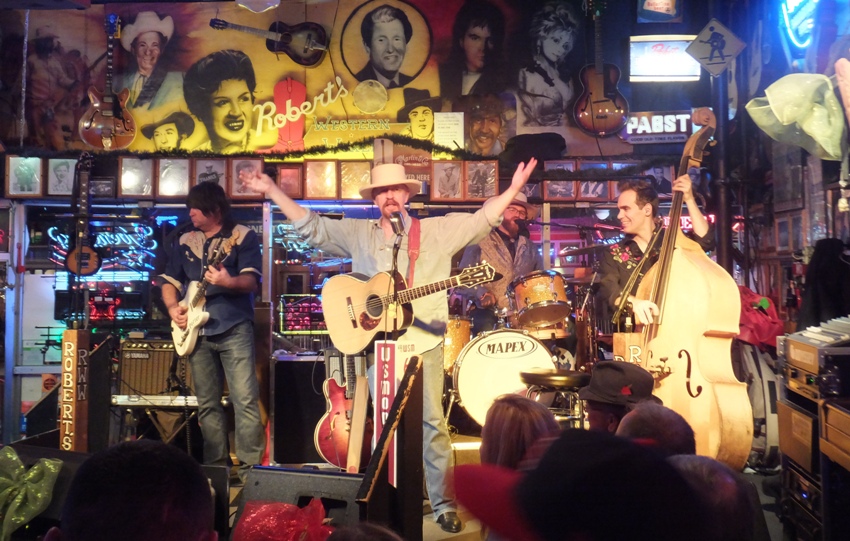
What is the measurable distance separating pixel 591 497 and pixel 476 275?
13.1ft

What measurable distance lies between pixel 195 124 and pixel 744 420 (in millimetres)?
7212

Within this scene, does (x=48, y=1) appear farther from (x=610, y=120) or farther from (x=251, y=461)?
(x=610, y=120)

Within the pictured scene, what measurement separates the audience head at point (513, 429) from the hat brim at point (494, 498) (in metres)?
1.73

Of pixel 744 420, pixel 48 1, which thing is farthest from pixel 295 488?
pixel 48 1

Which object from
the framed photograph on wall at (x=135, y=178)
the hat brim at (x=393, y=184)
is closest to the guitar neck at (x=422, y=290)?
the hat brim at (x=393, y=184)

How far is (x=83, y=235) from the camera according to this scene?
21.6 ft

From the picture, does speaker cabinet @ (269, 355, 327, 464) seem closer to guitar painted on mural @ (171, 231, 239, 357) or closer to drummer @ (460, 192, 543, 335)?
guitar painted on mural @ (171, 231, 239, 357)

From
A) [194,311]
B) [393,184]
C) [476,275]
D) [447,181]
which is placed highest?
[447,181]

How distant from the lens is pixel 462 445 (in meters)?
6.33

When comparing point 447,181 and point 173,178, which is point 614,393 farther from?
point 173,178

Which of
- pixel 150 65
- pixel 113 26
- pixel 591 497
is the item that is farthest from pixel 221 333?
pixel 591 497

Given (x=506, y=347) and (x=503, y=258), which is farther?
(x=503, y=258)

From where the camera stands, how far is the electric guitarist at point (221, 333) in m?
5.89

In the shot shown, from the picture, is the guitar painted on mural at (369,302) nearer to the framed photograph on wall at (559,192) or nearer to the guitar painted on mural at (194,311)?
the guitar painted on mural at (194,311)
